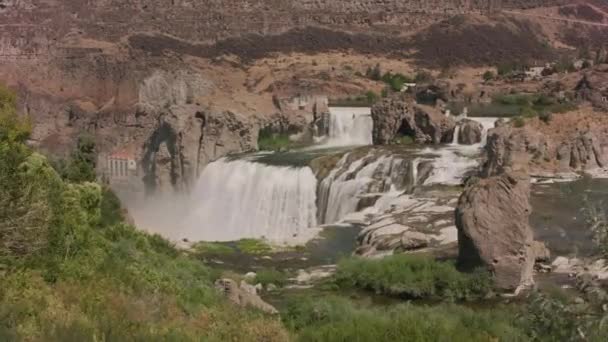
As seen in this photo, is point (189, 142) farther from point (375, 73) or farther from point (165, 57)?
point (375, 73)

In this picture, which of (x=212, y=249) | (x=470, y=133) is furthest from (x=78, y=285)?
(x=470, y=133)

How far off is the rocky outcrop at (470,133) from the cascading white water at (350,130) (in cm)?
534

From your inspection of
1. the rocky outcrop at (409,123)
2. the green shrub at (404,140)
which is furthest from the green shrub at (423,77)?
the green shrub at (404,140)

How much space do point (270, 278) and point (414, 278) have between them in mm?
3283

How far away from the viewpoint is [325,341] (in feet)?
28.7

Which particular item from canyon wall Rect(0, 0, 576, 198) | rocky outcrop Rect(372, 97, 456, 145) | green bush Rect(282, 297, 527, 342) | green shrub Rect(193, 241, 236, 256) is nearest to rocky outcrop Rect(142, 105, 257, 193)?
canyon wall Rect(0, 0, 576, 198)

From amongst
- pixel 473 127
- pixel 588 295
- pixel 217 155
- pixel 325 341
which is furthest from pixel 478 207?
pixel 217 155

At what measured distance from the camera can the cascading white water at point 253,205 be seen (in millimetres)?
26969

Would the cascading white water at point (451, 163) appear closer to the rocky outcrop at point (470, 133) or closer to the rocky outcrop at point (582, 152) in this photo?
the rocky outcrop at point (470, 133)

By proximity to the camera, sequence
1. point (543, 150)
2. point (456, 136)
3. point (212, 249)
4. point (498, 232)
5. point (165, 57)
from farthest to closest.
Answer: point (165, 57)
point (456, 136)
point (543, 150)
point (212, 249)
point (498, 232)

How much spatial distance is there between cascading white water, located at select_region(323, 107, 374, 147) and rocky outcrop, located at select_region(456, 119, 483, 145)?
534 centimetres

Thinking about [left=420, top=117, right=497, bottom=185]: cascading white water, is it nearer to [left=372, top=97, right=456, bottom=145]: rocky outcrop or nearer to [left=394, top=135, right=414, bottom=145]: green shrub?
[left=372, top=97, right=456, bottom=145]: rocky outcrop

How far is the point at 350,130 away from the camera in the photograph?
125 ft

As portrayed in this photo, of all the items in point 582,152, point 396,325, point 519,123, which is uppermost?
point 519,123
